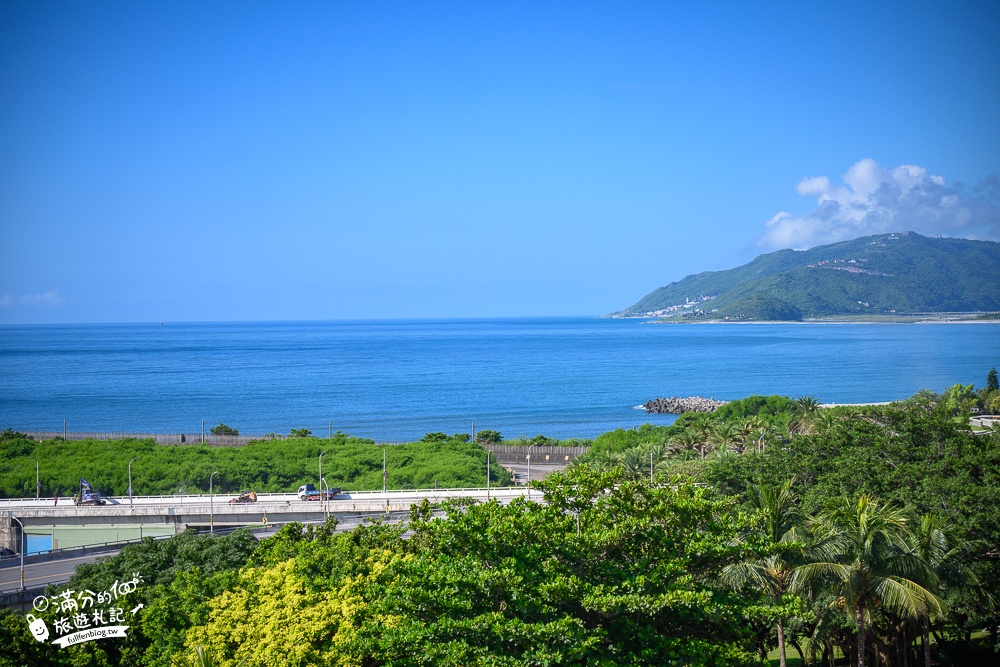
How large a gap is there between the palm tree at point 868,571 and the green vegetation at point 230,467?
37827mm

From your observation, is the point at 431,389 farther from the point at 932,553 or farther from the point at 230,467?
the point at 932,553

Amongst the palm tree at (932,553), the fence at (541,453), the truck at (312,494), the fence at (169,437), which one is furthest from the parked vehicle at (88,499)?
the palm tree at (932,553)

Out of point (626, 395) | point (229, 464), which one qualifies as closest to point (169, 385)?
point (626, 395)

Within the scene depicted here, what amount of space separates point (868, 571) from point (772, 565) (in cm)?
217

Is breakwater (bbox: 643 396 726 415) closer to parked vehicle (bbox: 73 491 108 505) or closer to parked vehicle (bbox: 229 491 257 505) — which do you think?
parked vehicle (bbox: 229 491 257 505)

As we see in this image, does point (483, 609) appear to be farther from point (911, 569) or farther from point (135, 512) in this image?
point (135, 512)

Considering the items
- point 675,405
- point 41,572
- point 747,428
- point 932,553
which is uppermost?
point 932,553

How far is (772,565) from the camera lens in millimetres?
19703

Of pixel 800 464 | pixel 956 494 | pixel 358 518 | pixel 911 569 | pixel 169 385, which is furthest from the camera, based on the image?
pixel 169 385

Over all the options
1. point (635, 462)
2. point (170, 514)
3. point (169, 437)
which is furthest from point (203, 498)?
point (169, 437)

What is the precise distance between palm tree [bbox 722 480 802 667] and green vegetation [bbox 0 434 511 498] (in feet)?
118

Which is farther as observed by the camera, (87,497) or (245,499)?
(87,497)

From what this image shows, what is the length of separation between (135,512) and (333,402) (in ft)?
264

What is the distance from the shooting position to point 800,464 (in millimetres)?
33312
